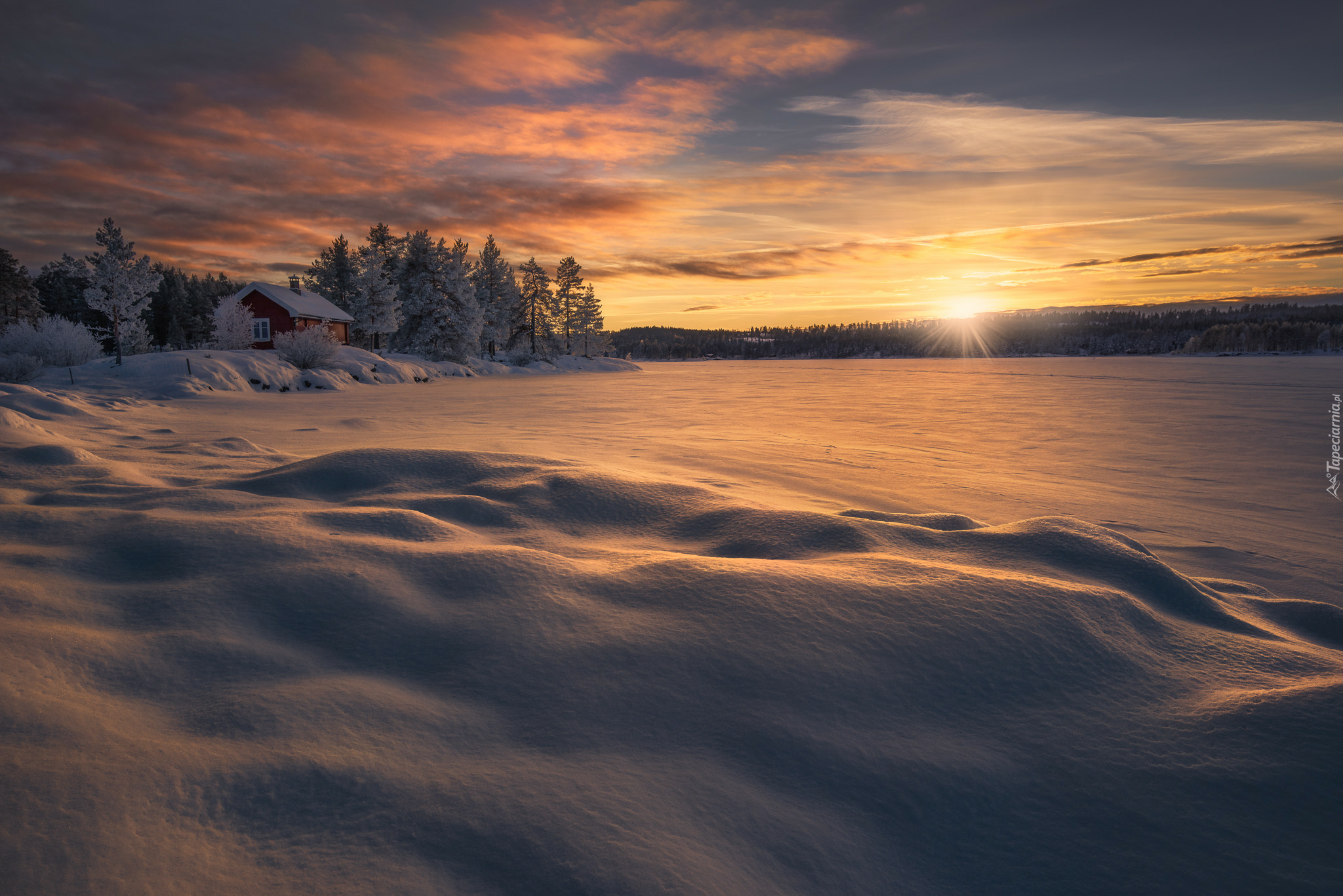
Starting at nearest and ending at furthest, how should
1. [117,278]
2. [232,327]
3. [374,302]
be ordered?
[117,278]
[232,327]
[374,302]

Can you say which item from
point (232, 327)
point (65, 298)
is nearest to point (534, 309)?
point (232, 327)

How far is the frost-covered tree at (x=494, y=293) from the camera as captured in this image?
57.1m

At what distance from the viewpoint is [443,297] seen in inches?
1802

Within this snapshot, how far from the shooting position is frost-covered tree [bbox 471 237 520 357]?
57125mm

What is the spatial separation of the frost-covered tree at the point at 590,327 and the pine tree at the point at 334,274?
971 inches

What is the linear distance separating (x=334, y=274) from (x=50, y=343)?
117 feet

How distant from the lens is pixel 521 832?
1227mm

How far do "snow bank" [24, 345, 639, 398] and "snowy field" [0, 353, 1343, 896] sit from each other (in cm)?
1914

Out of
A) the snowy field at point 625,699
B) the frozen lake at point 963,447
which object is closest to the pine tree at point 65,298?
the frozen lake at point 963,447

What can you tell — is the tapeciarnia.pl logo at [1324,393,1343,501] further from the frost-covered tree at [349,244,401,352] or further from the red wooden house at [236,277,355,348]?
the frost-covered tree at [349,244,401,352]

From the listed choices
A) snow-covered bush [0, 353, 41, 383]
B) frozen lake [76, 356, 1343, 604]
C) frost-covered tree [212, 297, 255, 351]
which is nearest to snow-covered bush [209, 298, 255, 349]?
frost-covered tree [212, 297, 255, 351]

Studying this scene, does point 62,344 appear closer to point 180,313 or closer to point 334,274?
point 334,274

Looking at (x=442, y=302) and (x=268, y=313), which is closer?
(x=268, y=313)

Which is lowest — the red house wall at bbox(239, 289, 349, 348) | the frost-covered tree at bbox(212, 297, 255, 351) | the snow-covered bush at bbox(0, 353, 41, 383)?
the snow-covered bush at bbox(0, 353, 41, 383)
